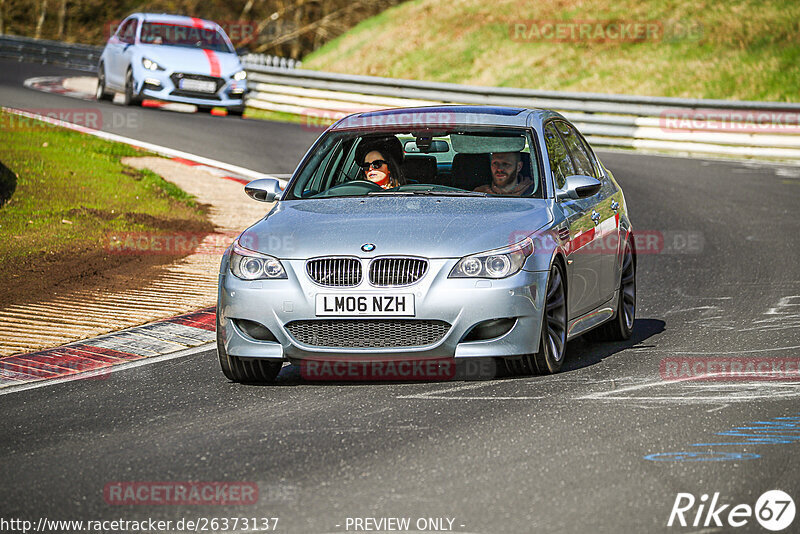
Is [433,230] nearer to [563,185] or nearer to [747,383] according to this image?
[563,185]

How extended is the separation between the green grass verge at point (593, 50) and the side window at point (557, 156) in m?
21.2

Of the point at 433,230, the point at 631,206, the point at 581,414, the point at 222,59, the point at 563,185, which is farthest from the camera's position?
the point at 222,59

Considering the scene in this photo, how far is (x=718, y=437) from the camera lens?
6.32m

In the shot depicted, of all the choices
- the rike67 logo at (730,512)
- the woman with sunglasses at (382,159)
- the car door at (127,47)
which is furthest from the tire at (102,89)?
the rike67 logo at (730,512)

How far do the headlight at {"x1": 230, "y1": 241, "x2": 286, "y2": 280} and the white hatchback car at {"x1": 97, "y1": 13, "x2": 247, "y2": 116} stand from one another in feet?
59.6

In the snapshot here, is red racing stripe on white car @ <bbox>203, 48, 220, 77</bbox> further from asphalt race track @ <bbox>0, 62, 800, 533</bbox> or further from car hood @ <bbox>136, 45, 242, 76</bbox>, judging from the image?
asphalt race track @ <bbox>0, 62, 800, 533</bbox>

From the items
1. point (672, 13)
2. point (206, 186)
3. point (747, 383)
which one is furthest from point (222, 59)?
point (747, 383)

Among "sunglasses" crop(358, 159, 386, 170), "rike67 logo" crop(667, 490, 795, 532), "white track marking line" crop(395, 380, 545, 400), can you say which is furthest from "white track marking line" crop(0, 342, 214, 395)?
"rike67 logo" crop(667, 490, 795, 532)

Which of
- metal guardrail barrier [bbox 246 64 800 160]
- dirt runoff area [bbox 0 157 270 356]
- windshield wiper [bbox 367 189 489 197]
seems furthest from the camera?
metal guardrail barrier [bbox 246 64 800 160]

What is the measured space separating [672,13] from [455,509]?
32619mm

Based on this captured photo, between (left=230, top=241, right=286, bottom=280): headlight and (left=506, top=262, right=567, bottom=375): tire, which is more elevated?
(left=230, top=241, right=286, bottom=280): headlight

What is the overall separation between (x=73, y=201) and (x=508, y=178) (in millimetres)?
7849

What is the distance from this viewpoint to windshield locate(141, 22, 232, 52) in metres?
26.3

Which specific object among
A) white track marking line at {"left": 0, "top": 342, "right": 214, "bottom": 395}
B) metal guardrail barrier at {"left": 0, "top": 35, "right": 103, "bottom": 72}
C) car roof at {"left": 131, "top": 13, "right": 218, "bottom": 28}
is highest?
car roof at {"left": 131, "top": 13, "right": 218, "bottom": 28}
